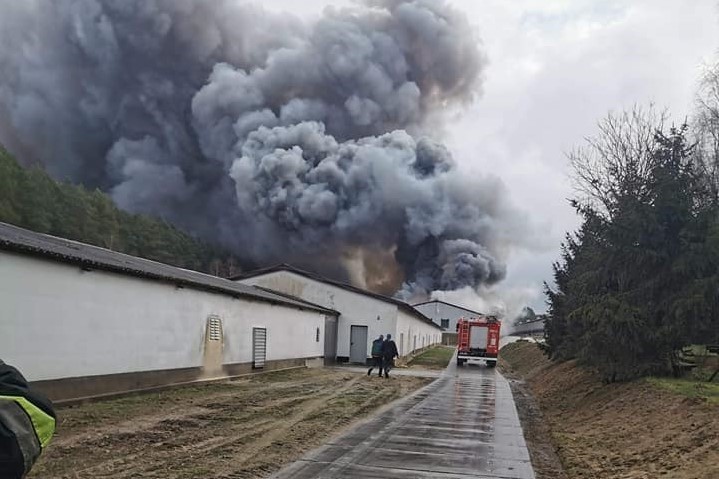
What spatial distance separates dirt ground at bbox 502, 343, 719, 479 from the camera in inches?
288

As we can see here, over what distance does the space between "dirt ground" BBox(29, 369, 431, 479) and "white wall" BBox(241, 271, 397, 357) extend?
16849 mm

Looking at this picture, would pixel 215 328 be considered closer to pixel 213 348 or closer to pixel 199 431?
pixel 213 348

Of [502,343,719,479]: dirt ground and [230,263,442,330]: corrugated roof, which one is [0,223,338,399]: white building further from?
[230,263,442,330]: corrugated roof

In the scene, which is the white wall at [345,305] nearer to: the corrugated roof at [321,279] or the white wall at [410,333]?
the corrugated roof at [321,279]

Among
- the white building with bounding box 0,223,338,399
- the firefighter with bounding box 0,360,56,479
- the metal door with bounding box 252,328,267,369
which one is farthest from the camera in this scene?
the metal door with bounding box 252,328,267,369

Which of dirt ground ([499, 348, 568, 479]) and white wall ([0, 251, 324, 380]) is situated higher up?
white wall ([0, 251, 324, 380])

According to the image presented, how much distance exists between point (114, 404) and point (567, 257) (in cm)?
2130

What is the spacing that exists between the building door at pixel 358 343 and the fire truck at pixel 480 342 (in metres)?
5.56

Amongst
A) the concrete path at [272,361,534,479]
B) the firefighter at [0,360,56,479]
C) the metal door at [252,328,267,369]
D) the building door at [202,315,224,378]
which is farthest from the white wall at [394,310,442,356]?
the firefighter at [0,360,56,479]

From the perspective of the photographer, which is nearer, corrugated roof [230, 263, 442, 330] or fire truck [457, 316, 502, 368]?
corrugated roof [230, 263, 442, 330]

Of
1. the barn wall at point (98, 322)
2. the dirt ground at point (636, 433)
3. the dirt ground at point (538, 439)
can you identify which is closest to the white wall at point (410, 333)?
the dirt ground at point (538, 439)

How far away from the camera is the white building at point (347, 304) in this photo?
33625 mm

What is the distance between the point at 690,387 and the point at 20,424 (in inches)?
495

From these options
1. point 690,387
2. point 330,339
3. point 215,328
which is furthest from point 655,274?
point 330,339
